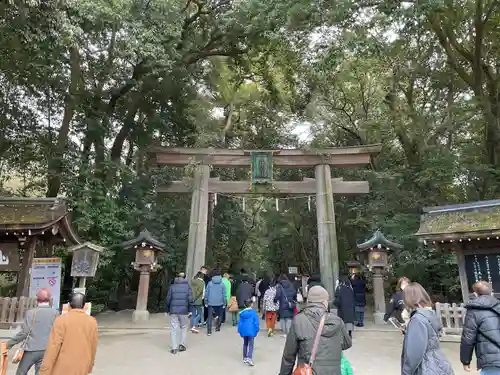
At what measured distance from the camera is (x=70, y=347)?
3.74 meters

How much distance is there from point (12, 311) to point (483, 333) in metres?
9.77

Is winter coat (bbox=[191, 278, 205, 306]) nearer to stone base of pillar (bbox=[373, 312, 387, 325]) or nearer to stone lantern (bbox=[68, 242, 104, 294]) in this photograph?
stone lantern (bbox=[68, 242, 104, 294])

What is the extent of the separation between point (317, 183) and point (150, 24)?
25.7 feet

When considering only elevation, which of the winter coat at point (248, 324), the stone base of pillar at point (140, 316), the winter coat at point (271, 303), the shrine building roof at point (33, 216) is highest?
the shrine building roof at point (33, 216)

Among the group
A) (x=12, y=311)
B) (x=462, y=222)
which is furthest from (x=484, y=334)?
(x=12, y=311)

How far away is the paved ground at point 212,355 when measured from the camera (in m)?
6.38

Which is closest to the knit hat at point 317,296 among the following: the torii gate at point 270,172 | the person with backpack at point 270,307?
the person with backpack at point 270,307

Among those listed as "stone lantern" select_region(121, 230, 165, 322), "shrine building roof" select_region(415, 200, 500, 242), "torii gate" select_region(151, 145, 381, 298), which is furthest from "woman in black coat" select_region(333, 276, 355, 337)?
"stone lantern" select_region(121, 230, 165, 322)

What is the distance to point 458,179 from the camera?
15.0m

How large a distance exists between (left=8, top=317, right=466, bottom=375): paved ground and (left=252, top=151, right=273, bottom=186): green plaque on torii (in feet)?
19.0

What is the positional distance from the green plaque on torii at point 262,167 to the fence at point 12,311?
7998 millimetres

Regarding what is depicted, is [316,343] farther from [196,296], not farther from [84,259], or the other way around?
[84,259]

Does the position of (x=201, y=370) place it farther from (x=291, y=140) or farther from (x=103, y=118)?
(x=291, y=140)

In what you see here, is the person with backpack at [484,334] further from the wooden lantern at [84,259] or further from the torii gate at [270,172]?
the torii gate at [270,172]
